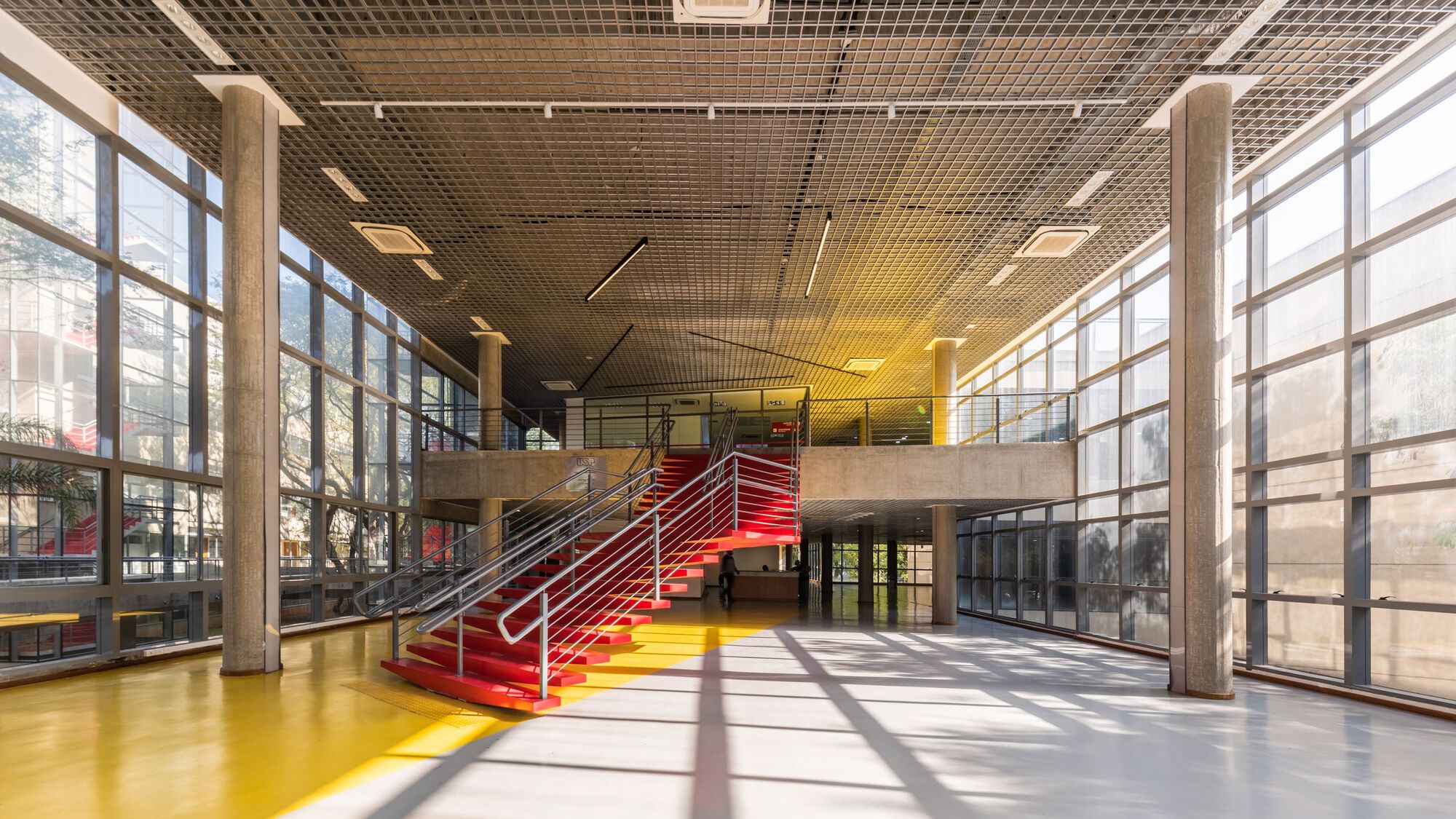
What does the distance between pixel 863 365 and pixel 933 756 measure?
15.1 meters

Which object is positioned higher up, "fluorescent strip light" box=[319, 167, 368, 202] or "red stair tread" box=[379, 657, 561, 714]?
"fluorescent strip light" box=[319, 167, 368, 202]

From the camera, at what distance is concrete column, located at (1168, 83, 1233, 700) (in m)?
7.85

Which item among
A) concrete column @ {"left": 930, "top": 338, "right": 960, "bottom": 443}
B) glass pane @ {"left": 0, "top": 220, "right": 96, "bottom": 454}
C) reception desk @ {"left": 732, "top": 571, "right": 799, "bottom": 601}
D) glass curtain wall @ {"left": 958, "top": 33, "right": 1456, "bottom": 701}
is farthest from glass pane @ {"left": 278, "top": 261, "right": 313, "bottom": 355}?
reception desk @ {"left": 732, "top": 571, "right": 799, "bottom": 601}

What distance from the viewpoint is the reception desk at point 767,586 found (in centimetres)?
2520

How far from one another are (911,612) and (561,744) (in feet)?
53.8

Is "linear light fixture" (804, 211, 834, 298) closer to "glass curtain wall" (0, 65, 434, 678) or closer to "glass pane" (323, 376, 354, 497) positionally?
"glass curtain wall" (0, 65, 434, 678)

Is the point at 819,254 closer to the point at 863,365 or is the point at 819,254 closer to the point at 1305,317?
the point at 1305,317

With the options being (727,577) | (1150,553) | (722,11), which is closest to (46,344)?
(722,11)

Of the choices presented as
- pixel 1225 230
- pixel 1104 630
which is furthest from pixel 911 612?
pixel 1225 230

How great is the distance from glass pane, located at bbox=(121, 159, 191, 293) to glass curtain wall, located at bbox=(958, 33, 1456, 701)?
10.8m

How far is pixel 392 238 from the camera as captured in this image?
1162 cm

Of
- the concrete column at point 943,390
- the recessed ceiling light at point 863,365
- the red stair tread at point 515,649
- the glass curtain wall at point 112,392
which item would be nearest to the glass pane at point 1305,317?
the concrete column at point 943,390

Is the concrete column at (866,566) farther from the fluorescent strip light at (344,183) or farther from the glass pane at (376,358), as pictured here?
the fluorescent strip light at (344,183)

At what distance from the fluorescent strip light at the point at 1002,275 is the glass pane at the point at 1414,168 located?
17.1ft
